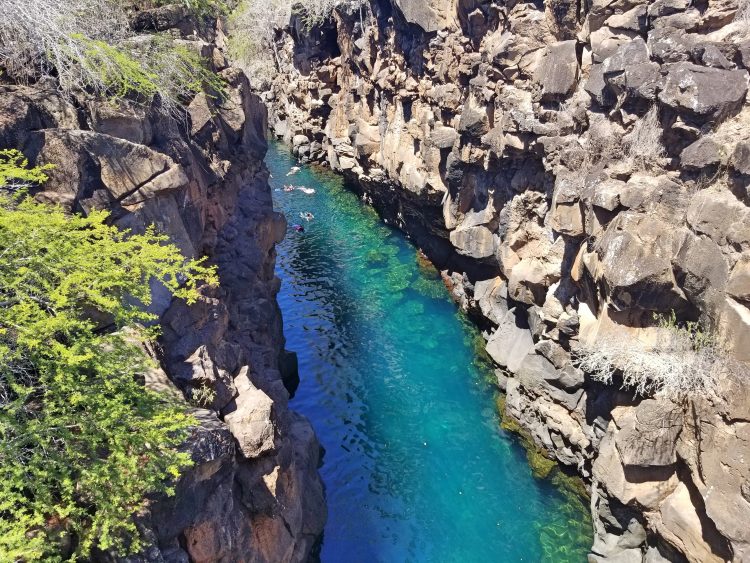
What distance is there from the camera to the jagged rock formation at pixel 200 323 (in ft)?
28.2

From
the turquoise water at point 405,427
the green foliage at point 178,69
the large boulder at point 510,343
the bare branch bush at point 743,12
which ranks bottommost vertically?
the turquoise water at point 405,427

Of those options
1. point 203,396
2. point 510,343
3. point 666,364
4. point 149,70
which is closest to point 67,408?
point 203,396

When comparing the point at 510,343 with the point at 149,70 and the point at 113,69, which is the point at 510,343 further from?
the point at 113,69

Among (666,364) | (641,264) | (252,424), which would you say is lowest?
(252,424)

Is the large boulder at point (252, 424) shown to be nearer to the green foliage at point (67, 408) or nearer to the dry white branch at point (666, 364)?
the green foliage at point (67, 408)

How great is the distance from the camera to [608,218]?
13.2 meters

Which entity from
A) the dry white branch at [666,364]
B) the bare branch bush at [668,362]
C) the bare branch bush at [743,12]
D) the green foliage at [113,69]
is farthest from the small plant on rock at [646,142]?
the green foliage at [113,69]

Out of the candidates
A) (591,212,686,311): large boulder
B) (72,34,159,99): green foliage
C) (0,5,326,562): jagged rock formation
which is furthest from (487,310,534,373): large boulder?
(72,34,159,99): green foliage

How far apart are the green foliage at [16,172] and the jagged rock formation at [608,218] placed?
447 inches

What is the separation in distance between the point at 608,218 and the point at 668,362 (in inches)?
147

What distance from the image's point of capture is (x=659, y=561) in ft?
38.7

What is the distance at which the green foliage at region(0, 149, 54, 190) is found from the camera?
24.7ft

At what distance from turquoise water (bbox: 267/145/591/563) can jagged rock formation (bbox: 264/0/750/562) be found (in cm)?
122

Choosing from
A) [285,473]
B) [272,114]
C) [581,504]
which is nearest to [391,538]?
[285,473]
